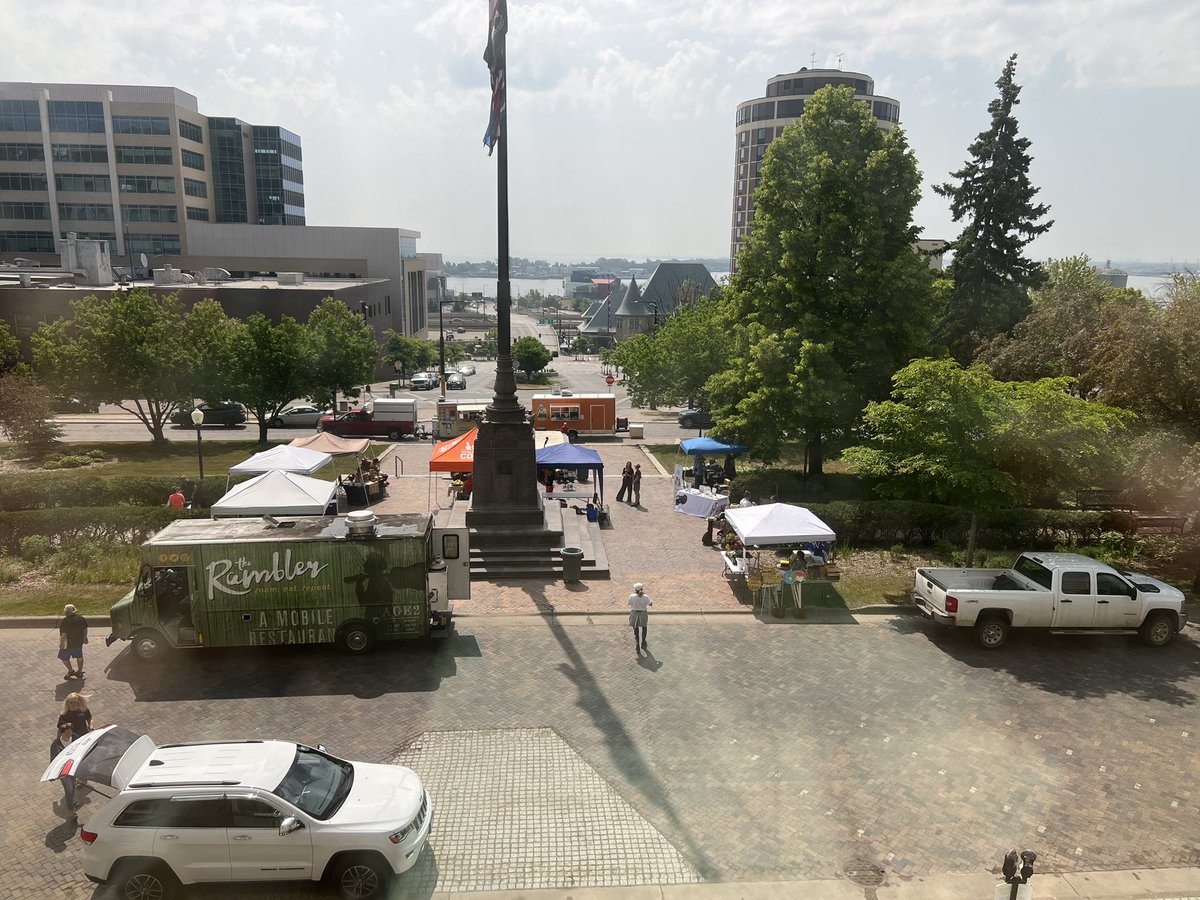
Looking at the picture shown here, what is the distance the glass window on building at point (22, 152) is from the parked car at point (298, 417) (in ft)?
198

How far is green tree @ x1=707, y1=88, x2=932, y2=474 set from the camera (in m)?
26.5

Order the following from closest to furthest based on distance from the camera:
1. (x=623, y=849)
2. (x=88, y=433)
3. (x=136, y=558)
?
(x=623, y=849), (x=136, y=558), (x=88, y=433)

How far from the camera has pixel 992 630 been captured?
52.0 ft

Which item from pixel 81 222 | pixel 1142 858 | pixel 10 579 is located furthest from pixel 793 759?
pixel 81 222

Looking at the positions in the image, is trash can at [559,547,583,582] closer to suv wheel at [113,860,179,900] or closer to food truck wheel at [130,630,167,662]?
food truck wheel at [130,630,167,662]

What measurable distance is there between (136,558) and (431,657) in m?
9.66

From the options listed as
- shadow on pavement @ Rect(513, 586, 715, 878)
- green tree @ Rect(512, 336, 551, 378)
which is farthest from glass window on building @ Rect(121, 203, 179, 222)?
shadow on pavement @ Rect(513, 586, 715, 878)

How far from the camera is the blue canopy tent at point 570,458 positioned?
2534cm

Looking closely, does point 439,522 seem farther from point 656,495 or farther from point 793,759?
point 793,759

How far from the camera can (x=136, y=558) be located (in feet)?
65.3

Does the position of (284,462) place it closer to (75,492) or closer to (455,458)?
(455,458)

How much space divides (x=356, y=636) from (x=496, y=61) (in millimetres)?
13739

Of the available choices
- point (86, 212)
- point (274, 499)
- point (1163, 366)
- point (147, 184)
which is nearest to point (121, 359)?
point (274, 499)

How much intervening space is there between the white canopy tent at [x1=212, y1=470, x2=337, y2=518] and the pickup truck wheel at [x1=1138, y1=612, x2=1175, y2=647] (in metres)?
18.5
